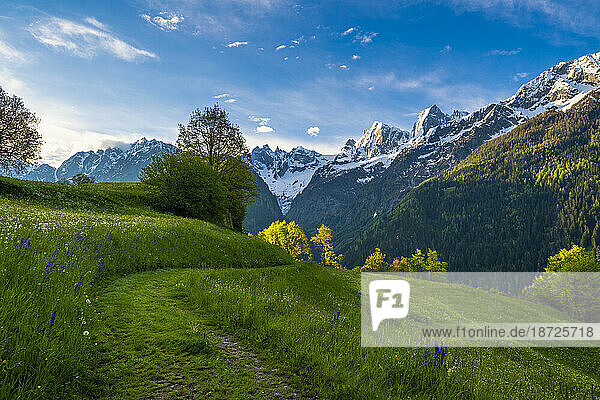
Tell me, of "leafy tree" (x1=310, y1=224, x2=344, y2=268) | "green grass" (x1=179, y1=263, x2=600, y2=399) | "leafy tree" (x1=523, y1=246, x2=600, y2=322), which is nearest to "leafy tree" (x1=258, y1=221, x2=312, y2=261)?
"leafy tree" (x1=310, y1=224, x2=344, y2=268)

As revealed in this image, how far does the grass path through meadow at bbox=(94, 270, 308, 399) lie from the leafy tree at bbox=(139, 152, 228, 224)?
31.2m

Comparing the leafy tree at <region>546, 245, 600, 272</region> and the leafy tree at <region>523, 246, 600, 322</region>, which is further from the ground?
the leafy tree at <region>546, 245, 600, 272</region>

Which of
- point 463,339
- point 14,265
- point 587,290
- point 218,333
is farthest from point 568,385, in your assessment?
point 587,290

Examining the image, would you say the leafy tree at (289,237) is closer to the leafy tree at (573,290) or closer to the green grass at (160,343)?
the leafy tree at (573,290)

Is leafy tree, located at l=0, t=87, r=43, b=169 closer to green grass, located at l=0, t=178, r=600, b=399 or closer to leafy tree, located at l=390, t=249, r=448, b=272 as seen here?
green grass, located at l=0, t=178, r=600, b=399

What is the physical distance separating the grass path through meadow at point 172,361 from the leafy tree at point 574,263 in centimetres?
7607

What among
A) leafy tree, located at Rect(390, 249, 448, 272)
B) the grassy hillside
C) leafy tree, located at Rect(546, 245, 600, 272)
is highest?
the grassy hillside

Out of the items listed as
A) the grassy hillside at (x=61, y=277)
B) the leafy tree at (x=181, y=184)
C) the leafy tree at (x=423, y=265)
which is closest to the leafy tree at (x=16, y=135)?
the leafy tree at (x=181, y=184)

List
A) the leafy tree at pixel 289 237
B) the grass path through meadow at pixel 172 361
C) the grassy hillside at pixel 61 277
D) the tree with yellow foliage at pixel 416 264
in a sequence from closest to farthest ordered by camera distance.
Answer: the grassy hillside at pixel 61 277 → the grass path through meadow at pixel 172 361 → the leafy tree at pixel 289 237 → the tree with yellow foliage at pixel 416 264

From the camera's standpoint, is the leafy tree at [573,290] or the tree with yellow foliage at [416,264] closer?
the leafy tree at [573,290]

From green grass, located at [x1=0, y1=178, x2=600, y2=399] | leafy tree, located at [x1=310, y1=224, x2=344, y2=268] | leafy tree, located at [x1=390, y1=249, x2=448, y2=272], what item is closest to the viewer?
green grass, located at [x1=0, y1=178, x2=600, y2=399]

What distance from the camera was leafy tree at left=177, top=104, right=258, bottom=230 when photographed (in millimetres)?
46625

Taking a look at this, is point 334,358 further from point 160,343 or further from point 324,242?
point 324,242

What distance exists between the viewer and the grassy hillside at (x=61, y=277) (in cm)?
394
